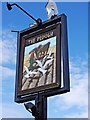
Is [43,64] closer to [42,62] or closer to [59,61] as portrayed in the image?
[42,62]

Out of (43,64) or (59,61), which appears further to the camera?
(43,64)

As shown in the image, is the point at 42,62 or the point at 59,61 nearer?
the point at 59,61

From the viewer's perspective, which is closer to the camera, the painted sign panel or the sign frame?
the sign frame

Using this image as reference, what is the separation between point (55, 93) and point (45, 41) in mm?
1187

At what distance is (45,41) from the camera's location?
6.84m

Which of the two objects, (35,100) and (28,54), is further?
(28,54)

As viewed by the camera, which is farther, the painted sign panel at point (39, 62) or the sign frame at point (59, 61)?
the painted sign panel at point (39, 62)

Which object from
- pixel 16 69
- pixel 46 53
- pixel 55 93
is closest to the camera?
pixel 55 93

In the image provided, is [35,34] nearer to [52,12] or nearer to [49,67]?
[52,12]

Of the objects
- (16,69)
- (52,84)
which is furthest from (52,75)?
(16,69)

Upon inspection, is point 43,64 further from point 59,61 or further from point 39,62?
point 59,61

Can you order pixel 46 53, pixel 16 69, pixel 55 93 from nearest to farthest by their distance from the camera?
pixel 55 93, pixel 46 53, pixel 16 69

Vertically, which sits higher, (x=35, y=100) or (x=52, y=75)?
(x=52, y=75)

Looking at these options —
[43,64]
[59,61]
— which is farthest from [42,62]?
[59,61]
